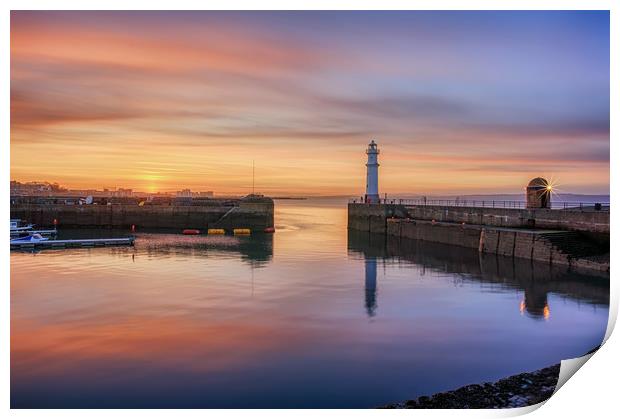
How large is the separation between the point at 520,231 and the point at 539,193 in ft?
12.9

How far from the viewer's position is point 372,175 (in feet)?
142

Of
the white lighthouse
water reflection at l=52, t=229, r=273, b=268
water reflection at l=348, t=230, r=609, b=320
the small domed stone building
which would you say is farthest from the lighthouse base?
the small domed stone building

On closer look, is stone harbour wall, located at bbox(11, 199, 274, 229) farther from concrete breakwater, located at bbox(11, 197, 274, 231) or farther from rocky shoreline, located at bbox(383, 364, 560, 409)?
rocky shoreline, located at bbox(383, 364, 560, 409)

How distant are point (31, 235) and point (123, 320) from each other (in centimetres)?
2261

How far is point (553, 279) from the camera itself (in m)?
19.5

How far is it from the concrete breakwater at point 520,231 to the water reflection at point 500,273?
496 mm

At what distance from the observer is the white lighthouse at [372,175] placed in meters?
42.0

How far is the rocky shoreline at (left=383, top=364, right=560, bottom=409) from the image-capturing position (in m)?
8.15

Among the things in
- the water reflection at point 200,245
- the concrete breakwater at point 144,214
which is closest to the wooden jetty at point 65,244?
the water reflection at point 200,245

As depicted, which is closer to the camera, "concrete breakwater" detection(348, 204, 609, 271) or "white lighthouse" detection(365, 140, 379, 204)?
"concrete breakwater" detection(348, 204, 609, 271)

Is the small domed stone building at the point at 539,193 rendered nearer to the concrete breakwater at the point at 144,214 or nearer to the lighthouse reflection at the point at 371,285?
the lighthouse reflection at the point at 371,285

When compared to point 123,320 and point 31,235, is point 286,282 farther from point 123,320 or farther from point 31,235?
point 31,235

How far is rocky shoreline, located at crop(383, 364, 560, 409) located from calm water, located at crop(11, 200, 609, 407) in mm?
772
